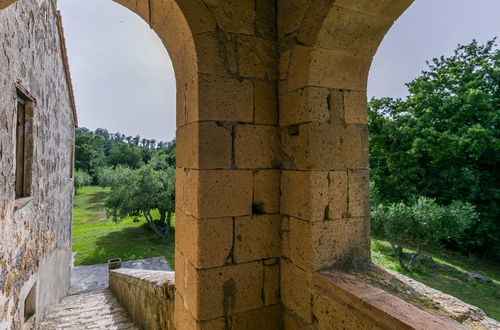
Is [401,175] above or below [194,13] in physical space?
below

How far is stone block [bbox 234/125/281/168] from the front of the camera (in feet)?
6.52

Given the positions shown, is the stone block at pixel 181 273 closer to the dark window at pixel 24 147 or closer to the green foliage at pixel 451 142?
the dark window at pixel 24 147

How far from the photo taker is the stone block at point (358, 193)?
6.64 feet

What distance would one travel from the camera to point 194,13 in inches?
73.2

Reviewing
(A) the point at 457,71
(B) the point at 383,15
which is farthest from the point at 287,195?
(A) the point at 457,71

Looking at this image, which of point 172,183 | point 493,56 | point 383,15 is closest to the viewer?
point 383,15

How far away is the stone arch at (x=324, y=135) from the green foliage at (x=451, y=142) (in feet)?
41.1

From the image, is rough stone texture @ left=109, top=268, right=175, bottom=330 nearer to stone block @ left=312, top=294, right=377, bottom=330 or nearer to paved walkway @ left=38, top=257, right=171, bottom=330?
paved walkway @ left=38, top=257, right=171, bottom=330

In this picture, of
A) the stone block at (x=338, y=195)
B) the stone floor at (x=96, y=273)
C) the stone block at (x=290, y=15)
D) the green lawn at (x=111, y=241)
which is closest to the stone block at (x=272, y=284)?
the stone block at (x=338, y=195)

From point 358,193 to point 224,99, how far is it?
120 cm

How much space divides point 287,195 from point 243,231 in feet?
1.38

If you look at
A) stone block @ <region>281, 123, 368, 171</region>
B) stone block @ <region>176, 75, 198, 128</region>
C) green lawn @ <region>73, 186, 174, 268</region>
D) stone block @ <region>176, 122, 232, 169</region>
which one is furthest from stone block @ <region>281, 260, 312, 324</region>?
green lawn @ <region>73, 186, 174, 268</region>

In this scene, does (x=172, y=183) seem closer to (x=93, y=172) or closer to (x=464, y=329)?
(x=464, y=329)


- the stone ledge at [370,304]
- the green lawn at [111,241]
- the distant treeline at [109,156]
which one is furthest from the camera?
the distant treeline at [109,156]
